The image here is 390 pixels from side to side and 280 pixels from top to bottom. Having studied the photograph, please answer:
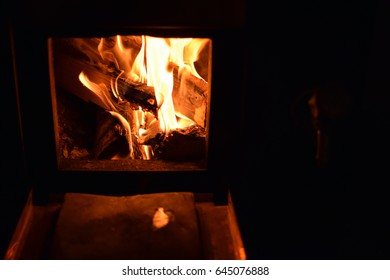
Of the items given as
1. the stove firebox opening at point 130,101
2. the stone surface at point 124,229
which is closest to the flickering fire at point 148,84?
the stove firebox opening at point 130,101

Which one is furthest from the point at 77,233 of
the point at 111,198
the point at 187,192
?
the point at 187,192

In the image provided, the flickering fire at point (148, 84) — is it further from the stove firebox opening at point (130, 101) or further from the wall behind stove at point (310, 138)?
the wall behind stove at point (310, 138)

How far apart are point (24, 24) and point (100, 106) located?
2.09 ft

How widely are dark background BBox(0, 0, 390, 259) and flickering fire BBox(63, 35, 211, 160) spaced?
35cm

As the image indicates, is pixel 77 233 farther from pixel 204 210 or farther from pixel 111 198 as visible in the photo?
pixel 204 210

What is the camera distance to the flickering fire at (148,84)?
205 cm

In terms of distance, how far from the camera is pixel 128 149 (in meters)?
2.27

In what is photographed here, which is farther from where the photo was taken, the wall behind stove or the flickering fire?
the flickering fire

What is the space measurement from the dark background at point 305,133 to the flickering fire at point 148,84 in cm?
35

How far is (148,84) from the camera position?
2.15 metres

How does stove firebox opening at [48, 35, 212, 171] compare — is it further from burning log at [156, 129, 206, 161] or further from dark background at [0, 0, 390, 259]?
dark background at [0, 0, 390, 259]

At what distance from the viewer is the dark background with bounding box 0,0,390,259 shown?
172 centimetres

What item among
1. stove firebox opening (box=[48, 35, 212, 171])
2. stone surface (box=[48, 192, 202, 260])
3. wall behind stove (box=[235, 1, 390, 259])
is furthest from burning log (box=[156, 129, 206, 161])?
wall behind stove (box=[235, 1, 390, 259])
